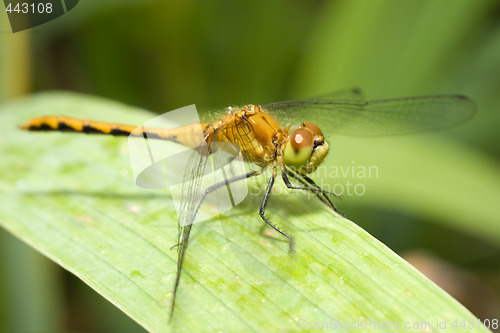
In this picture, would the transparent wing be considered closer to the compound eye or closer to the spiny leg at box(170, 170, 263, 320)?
the compound eye

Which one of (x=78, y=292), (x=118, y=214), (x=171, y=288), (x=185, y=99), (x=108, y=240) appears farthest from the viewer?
(x=185, y=99)

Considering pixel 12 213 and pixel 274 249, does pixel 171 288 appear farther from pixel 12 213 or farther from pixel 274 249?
pixel 12 213

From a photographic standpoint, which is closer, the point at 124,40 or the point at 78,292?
the point at 78,292

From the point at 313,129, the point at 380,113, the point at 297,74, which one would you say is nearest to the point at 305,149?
the point at 313,129

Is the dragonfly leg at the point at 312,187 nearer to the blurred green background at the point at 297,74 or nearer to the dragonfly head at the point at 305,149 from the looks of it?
the dragonfly head at the point at 305,149

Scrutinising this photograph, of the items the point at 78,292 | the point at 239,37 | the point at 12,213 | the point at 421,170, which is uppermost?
the point at 239,37

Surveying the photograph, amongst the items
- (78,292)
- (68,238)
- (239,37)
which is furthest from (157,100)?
(68,238)
